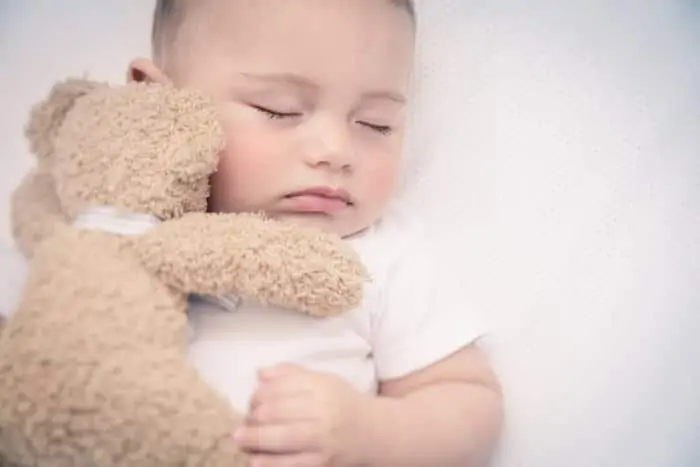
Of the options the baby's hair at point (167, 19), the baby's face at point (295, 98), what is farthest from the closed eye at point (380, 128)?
the baby's hair at point (167, 19)

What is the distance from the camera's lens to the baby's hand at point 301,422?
67 centimetres

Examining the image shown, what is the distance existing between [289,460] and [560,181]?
47cm

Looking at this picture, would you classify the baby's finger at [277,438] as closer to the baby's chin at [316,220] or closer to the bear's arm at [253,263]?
the bear's arm at [253,263]

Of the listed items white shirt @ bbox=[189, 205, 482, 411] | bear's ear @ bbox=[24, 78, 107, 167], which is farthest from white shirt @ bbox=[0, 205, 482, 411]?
bear's ear @ bbox=[24, 78, 107, 167]

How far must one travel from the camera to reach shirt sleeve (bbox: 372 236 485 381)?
0.87 meters

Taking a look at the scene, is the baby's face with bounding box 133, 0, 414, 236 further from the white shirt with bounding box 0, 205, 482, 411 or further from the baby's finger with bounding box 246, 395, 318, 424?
the baby's finger with bounding box 246, 395, 318, 424

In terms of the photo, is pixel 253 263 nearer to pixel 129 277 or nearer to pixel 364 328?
pixel 129 277

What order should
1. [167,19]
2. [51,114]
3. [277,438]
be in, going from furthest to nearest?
[167,19]
[51,114]
[277,438]

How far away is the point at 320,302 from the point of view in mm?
712

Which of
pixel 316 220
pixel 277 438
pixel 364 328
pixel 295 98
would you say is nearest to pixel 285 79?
pixel 295 98

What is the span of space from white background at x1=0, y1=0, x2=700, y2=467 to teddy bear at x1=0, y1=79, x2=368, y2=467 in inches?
10.3

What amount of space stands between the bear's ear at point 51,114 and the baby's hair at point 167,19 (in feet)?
0.37

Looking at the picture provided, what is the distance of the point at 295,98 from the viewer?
2.82 feet

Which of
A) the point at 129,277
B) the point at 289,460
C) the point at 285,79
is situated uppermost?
the point at 285,79
